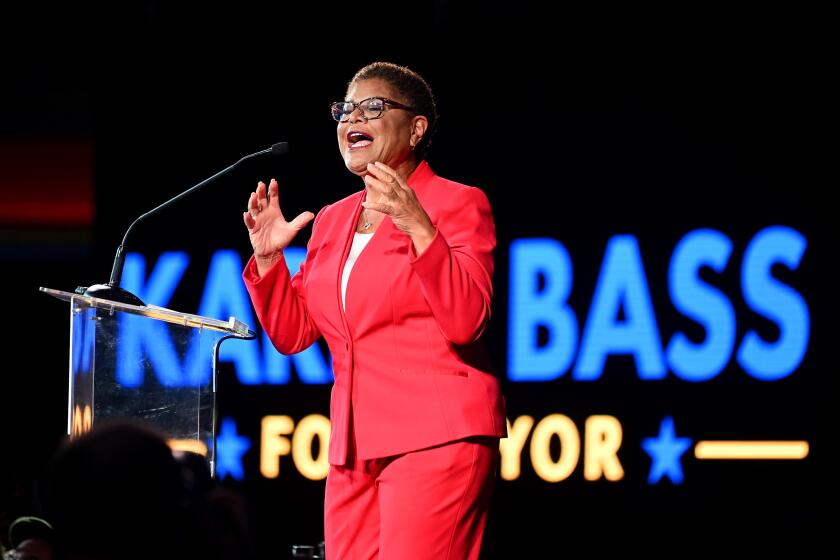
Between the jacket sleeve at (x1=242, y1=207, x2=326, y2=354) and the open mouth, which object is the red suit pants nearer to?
the jacket sleeve at (x1=242, y1=207, x2=326, y2=354)

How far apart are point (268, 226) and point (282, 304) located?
18 cm

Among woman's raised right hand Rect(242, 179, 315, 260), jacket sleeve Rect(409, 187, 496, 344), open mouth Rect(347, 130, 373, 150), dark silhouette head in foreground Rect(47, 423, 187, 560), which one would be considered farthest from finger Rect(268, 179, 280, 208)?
dark silhouette head in foreground Rect(47, 423, 187, 560)

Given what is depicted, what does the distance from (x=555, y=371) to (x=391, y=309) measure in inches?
110

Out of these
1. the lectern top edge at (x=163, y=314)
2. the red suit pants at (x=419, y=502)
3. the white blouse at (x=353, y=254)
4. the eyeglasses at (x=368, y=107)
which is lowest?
the red suit pants at (x=419, y=502)

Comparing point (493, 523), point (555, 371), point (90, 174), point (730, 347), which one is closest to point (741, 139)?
point (730, 347)

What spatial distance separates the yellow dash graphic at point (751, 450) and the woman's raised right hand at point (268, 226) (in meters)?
2.86

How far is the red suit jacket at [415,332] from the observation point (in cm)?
234

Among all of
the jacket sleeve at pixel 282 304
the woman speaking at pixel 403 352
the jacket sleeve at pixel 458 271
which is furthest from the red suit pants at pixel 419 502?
the jacket sleeve at pixel 282 304

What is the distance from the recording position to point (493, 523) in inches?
204

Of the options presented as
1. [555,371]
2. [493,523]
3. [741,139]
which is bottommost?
[493,523]

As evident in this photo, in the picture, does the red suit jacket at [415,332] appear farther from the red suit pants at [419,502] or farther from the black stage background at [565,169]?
the black stage background at [565,169]

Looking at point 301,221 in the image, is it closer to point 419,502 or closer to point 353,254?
point 353,254

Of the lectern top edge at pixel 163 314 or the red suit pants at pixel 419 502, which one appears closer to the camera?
the red suit pants at pixel 419 502

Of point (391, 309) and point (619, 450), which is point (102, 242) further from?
point (391, 309)
